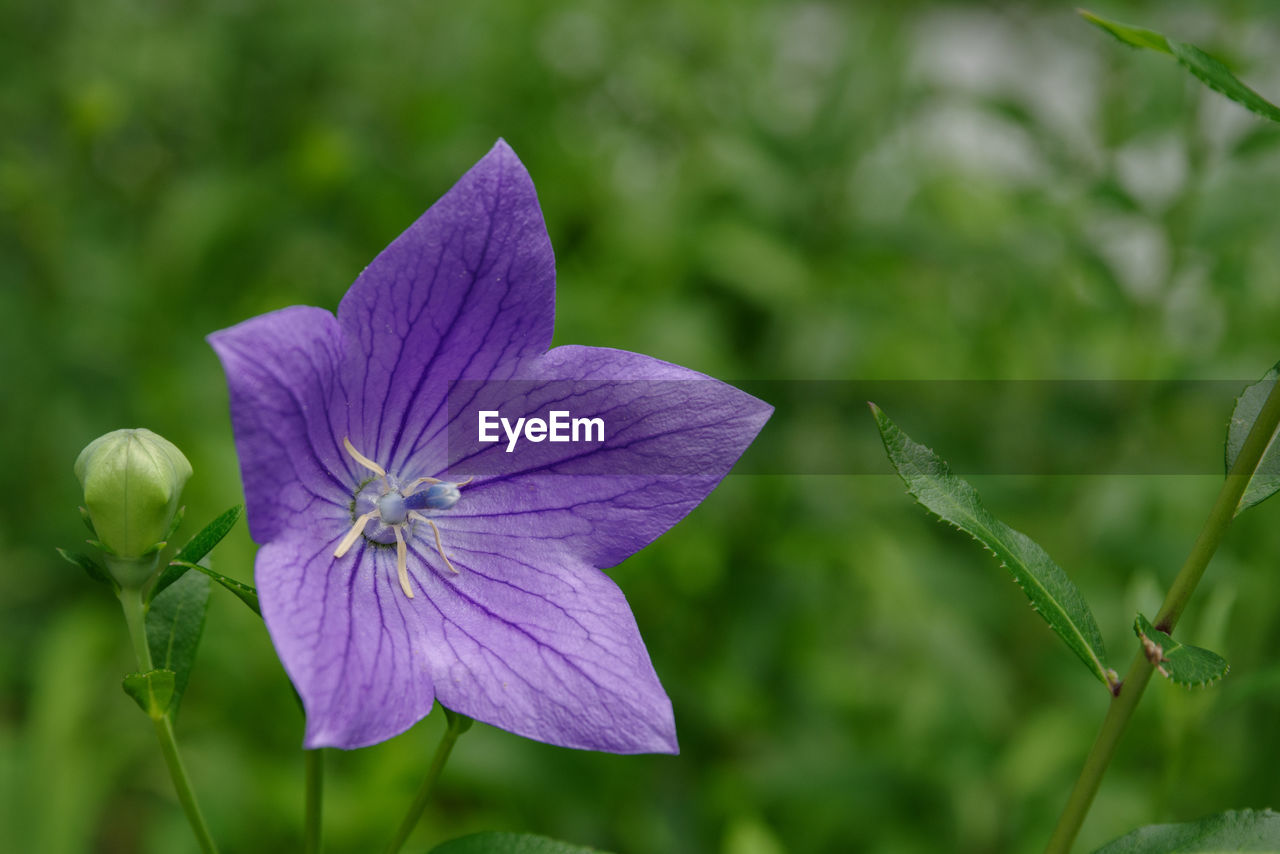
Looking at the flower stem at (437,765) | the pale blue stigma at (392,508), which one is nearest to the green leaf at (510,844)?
the flower stem at (437,765)

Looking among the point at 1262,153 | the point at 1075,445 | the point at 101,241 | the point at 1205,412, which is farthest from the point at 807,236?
the point at 101,241

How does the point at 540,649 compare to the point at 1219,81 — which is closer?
the point at 1219,81

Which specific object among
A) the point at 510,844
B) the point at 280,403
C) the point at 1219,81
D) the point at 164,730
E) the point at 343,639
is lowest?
the point at 510,844

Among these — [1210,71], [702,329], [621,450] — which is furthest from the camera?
[702,329]

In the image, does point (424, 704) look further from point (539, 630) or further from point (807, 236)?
point (807, 236)

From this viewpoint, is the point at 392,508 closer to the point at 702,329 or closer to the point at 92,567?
the point at 92,567

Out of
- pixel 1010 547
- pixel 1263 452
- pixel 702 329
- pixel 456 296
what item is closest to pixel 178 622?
pixel 456 296

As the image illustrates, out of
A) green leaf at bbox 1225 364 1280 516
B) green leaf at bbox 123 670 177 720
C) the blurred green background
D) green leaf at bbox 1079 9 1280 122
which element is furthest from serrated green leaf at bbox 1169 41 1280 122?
the blurred green background

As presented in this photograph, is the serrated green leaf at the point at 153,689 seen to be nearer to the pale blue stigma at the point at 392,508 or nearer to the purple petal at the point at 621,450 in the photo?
the pale blue stigma at the point at 392,508
